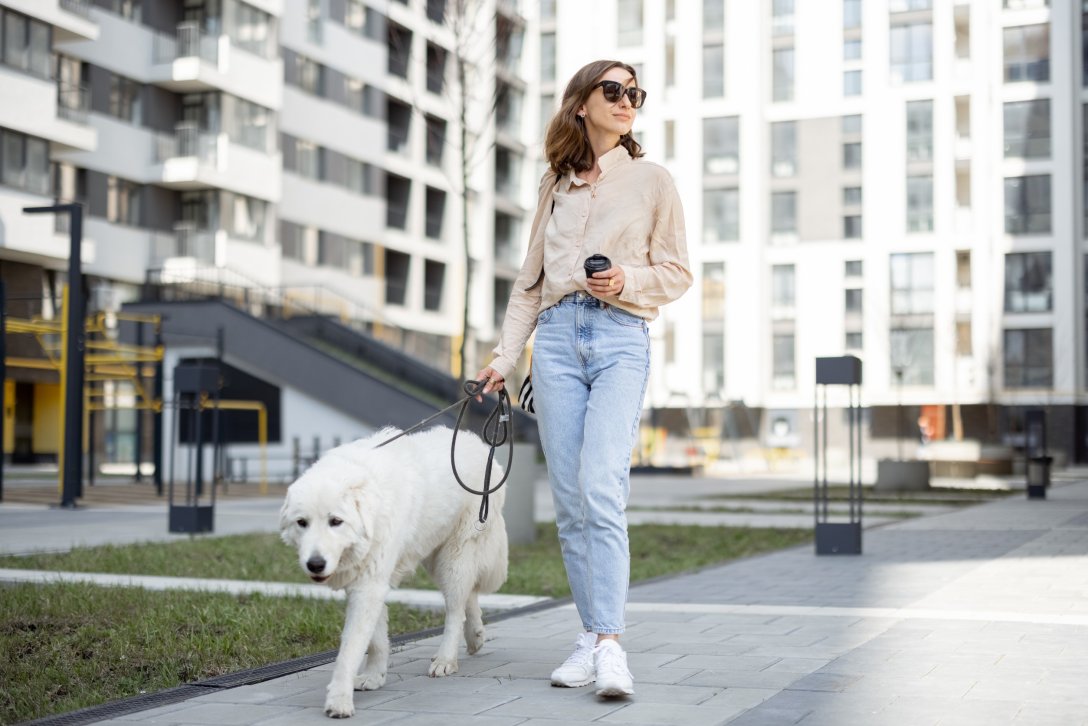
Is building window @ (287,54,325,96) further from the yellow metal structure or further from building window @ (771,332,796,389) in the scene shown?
building window @ (771,332,796,389)

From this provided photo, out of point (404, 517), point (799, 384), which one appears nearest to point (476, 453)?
point (404, 517)

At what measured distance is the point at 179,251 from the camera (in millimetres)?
39406

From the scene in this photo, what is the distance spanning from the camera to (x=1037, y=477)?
23.3m

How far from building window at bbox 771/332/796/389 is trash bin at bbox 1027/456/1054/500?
35.0 m

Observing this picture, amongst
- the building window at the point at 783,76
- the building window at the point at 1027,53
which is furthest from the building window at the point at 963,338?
the building window at the point at 783,76

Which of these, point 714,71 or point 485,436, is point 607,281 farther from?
point 714,71

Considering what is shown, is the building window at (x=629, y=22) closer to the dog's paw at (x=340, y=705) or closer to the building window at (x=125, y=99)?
the building window at (x=125, y=99)

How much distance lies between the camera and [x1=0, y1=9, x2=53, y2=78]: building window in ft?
110

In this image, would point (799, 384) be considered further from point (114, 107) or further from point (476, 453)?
point (476, 453)

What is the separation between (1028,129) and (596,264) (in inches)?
2215

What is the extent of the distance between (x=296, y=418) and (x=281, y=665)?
979 inches

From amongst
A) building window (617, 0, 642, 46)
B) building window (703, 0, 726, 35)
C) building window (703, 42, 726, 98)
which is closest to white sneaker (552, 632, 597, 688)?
building window (703, 42, 726, 98)

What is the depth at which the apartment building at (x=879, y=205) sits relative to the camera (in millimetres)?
55812

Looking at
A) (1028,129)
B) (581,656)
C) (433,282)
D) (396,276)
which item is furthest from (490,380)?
(1028,129)
